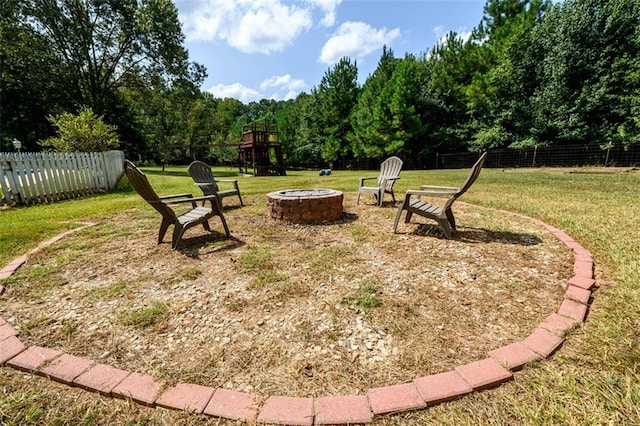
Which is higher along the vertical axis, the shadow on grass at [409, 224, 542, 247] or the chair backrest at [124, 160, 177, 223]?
the chair backrest at [124, 160, 177, 223]

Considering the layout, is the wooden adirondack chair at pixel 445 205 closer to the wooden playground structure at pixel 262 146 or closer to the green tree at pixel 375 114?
the wooden playground structure at pixel 262 146

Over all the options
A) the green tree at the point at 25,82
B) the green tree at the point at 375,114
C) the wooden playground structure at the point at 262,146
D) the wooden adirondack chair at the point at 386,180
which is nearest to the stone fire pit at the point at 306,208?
the wooden adirondack chair at the point at 386,180

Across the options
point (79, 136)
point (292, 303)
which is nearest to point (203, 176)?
point (292, 303)

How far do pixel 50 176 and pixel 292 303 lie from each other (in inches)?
331

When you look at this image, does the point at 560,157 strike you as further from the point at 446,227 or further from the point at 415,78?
the point at 446,227

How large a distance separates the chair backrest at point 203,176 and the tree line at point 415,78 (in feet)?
41.9

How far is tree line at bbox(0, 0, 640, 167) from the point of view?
51.6ft

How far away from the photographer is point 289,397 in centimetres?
139

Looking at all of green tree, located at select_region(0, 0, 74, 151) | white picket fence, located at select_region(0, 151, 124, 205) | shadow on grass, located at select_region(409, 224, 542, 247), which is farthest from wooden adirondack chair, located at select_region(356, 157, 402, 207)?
green tree, located at select_region(0, 0, 74, 151)

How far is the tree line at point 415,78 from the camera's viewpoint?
15734mm

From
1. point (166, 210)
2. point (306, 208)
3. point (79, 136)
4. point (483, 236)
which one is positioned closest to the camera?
point (166, 210)

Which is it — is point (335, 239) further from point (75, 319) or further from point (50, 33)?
point (50, 33)

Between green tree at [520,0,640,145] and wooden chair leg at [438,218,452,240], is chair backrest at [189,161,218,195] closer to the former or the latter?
wooden chair leg at [438,218,452,240]

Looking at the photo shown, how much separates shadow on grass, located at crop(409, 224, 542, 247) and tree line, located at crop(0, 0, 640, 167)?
56.5 feet
